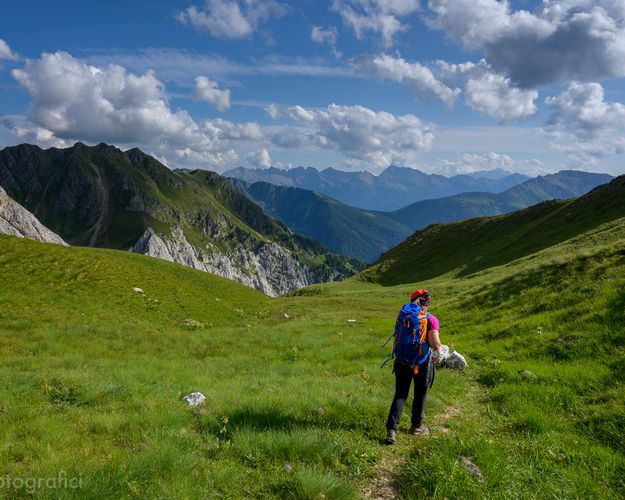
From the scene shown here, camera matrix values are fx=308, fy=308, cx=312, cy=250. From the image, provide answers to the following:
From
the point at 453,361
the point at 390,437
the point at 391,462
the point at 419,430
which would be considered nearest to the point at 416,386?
the point at 419,430

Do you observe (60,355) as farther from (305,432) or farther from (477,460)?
(477,460)

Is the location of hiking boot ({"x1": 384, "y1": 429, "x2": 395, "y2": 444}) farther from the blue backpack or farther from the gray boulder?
the gray boulder

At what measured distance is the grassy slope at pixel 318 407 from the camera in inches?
187

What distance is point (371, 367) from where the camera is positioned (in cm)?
1244

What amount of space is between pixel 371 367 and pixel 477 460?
23.8ft

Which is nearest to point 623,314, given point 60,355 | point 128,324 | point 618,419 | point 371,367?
→ point 618,419

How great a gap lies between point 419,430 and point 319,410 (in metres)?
2.31

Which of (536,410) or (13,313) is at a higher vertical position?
(13,313)

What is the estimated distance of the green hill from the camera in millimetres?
69000

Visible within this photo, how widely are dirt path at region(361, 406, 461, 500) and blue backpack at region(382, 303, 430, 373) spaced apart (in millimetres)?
1484

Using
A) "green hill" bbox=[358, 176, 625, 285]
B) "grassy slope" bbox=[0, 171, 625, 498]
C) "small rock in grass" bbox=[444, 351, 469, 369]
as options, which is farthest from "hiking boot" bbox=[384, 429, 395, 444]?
"green hill" bbox=[358, 176, 625, 285]

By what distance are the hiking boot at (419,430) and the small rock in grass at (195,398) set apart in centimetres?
530

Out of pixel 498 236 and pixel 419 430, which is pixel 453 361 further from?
pixel 498 236

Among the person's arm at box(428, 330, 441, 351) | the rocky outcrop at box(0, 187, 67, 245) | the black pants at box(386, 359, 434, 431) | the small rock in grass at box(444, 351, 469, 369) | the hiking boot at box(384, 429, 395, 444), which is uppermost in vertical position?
the rocky outcrop at box(0, 187, 67, 245)
